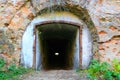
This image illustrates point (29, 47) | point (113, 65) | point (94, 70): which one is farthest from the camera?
point (29, 47)

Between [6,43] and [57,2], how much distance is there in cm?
169

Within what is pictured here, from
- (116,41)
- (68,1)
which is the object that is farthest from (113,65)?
(68,1)

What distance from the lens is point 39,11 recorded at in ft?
24.0

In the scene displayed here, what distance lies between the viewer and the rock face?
7.14m

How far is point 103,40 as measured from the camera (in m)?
7.16

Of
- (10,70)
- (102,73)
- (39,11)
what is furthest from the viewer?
(39,11)

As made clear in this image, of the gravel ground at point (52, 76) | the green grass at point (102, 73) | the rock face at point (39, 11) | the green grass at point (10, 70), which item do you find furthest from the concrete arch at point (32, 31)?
the green grass at point (102, 73)

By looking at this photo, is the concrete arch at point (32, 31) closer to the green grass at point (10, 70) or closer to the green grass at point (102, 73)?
the green grass at point (10, 70)

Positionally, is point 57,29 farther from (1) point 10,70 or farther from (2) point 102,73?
(2) point 102,73

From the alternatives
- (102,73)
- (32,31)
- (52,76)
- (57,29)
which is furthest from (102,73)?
(57,29)

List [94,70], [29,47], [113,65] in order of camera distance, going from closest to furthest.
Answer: [94,70]
[113,65]
[29,47]

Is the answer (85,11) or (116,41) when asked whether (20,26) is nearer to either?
(85,11)

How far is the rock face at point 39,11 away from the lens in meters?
7.14

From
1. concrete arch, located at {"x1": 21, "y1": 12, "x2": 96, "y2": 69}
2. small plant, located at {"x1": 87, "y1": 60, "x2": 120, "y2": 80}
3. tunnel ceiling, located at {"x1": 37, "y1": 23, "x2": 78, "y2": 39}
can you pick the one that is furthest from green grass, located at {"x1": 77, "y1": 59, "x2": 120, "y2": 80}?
tunnel ceiling, located at {"x1": 37, "y1": 23, "x2": 78, "y2": 39}
